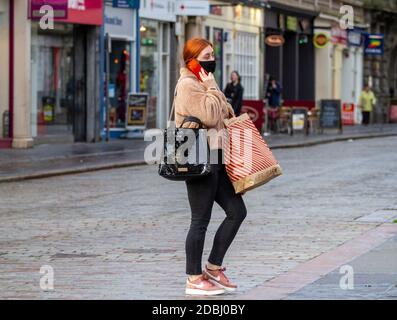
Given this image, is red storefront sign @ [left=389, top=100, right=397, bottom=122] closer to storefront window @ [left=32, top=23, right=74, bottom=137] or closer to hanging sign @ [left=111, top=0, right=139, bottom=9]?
hanging sign @ [left=111, top=0, right=139, bottom=9]

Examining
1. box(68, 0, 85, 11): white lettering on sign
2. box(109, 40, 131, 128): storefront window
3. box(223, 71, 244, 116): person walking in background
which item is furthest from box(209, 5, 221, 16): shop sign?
box(68, 0, 85, 11): white lettering on sign

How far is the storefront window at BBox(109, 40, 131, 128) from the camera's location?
37.4 metres

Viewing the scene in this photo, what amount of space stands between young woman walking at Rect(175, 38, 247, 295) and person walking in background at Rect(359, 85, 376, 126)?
5164cm

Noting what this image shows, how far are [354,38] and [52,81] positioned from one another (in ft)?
94.0

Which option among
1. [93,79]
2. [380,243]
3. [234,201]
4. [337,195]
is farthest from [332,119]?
[234,201]

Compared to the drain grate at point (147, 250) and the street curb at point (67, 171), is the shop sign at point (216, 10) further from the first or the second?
the drain grate at point (147, 250)

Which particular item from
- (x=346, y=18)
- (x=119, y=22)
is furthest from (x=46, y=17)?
(x=346, y=18)

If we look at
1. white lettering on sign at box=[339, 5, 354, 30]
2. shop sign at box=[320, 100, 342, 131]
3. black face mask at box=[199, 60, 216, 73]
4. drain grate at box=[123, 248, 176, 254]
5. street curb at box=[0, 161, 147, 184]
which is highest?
white lettering on sign at box=[339, 5, 354, 30]

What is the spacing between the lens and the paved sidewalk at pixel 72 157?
24219 mm

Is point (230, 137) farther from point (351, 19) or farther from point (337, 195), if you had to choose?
point (351, 19)

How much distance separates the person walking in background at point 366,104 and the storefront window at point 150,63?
868 inches

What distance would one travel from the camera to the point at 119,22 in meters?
37.4

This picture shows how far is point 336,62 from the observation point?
202 feet

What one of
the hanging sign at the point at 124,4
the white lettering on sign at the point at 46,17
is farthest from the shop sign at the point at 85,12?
the white lettering on sign at the point at 46,17
